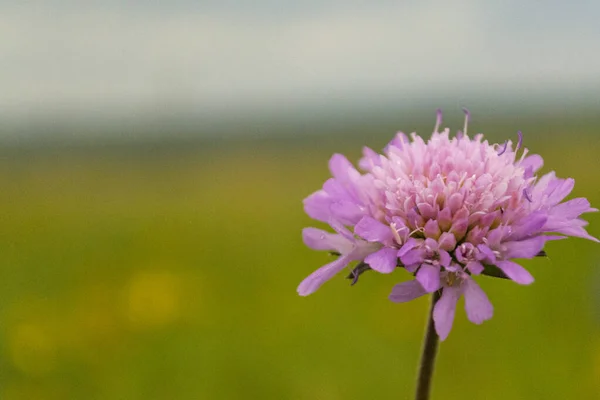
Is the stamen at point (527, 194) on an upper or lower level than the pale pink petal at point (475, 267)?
upper

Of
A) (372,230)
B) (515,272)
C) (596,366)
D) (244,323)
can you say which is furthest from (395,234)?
(244,323)

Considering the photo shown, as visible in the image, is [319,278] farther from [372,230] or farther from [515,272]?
[515,272]

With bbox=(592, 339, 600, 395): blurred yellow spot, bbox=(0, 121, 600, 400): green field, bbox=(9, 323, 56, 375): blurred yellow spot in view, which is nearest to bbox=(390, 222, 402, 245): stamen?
bbox=(0, 121, 600, 400): green field

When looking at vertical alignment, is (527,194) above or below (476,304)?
above

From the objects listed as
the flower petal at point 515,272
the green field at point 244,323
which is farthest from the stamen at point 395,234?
the green field at point 244,323

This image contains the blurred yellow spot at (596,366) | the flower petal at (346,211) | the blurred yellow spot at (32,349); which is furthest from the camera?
the blurred yellow spot at (32,349)

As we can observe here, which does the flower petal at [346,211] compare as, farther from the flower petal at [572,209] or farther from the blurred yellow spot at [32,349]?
the blurred yellow spot at [32,349]

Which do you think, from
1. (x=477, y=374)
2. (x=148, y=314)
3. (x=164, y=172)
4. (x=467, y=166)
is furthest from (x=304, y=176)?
(x=467, y=166)
